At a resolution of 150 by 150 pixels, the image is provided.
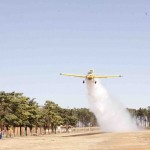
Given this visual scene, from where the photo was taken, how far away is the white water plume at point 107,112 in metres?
97.8

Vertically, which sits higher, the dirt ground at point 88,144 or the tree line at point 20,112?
the tree line at point 20,112

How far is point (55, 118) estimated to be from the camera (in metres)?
151

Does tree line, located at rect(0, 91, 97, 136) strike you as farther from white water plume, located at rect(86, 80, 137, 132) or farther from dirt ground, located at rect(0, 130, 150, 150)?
dirt ground, located at rect(0, 130, 150, 150)

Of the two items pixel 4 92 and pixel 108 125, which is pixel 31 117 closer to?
pixel 4 92

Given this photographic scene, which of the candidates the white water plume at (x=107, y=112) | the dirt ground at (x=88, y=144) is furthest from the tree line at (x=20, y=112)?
the dirt ground at (x=88, y=144)

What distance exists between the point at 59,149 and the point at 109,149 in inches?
275

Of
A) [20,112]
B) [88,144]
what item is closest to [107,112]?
[20,112]

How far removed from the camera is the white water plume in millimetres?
97812

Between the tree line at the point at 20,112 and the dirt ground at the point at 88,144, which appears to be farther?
the tree line at the point at 20,112

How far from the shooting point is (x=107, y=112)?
111750 mm

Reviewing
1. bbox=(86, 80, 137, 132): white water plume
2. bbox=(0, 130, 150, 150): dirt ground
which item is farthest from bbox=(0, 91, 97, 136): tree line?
bbox=(0, 130, 150, 150): dirt ground

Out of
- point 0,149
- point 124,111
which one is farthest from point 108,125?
point 0,149

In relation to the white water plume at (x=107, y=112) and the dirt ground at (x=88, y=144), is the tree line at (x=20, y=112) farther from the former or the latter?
the dirt ground at (x=88, y=144)

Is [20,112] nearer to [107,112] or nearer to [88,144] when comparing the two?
[107,112]
